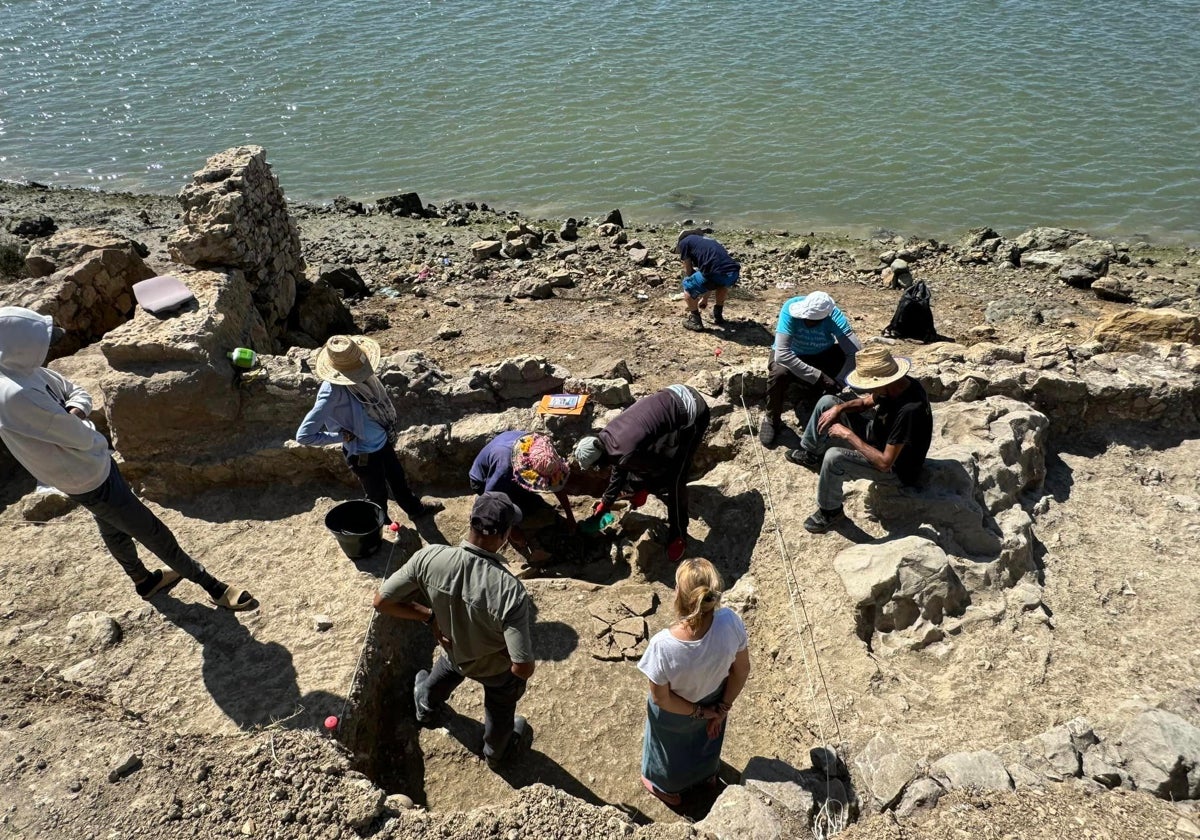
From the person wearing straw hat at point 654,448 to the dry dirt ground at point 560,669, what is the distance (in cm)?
67

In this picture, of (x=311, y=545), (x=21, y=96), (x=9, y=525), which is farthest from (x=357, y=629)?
(x=21, y=96)

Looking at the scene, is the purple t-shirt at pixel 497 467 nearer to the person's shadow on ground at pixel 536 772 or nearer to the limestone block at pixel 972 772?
the person's shadow on ground at pixel 536 772

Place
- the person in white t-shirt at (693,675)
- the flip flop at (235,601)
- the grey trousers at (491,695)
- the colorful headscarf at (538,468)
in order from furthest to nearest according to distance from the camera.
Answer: the colorful headscarf at (538,468) → the flip flop at (235,601) → the grey trousers at (491,695) → the person in white t-shirt at (693,675)

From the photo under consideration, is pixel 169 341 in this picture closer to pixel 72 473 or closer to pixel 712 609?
pixel 72 473

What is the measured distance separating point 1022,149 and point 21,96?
Result: 1054 inches

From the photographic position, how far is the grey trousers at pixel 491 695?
4.24m

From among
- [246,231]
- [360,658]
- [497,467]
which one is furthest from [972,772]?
[246,231]

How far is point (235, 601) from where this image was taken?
523 cm

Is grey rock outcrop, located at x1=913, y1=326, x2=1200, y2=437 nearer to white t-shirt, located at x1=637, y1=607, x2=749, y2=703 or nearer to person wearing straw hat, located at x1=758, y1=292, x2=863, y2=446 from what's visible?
person wearing straw hat, located at x1=758, y1=292, x2=863, y2=446

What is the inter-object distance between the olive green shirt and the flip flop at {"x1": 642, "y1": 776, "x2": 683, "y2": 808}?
112 centimetres

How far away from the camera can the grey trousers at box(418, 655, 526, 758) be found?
4.24 m

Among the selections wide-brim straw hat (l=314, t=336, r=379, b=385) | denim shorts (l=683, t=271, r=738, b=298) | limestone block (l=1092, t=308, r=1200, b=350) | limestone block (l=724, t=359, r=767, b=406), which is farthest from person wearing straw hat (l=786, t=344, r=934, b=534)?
limestone block (l=1092, t=308, r=1200, b=350)

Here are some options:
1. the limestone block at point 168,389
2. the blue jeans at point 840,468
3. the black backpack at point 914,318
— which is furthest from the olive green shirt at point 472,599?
the black backpack at point 914,318

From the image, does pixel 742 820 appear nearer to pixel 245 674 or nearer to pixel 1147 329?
pixel 245 674
